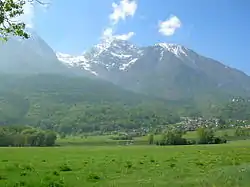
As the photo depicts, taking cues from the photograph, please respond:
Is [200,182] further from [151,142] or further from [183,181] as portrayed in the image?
[151,142]

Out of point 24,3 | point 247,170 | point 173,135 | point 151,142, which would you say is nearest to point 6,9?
point 24,3

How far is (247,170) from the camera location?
2544 cm

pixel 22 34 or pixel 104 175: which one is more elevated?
pixel 22 34

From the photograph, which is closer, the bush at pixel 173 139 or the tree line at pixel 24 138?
the bush at pixel 173 139

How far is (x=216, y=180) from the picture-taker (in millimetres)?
23188

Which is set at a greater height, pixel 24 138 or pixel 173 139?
pixel 173 139

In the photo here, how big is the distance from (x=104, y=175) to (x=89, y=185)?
5.39 meters

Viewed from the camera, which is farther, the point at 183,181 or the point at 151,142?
the point at 151,142

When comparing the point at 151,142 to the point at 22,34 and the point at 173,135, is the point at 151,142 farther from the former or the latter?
the point at 22,34

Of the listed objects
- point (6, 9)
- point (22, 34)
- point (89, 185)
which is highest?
point (6, 9)

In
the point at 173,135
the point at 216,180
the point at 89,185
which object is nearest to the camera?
the point at 216,180

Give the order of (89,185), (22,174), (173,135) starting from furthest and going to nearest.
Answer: (173,135) → (22,174) → (89,185)

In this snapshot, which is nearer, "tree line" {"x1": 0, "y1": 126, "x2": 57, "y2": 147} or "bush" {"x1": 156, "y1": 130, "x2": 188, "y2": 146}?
"bush" {"x1": 156, "y1": 130, "x2": 188, "y2": 146}

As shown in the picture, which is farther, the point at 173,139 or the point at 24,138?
the point at 24,138
